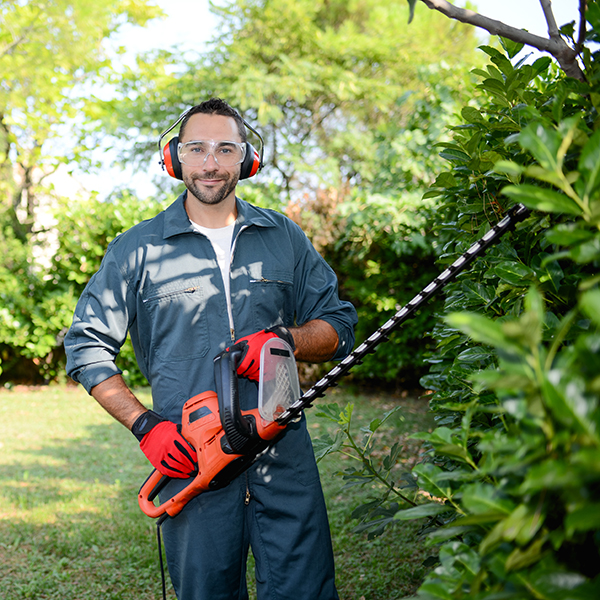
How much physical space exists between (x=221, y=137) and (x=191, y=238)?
0.48m

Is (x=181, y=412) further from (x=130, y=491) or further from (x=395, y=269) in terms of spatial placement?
(x=395, y=269)

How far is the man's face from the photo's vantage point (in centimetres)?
234

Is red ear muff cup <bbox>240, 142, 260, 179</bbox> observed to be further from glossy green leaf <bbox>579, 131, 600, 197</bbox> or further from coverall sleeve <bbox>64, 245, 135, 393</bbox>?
glossy green leaf <bbox>579, 131, 600, 197</bbox>

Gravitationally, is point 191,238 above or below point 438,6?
below

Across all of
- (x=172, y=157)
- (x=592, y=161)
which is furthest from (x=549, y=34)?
(x=172, y=157)

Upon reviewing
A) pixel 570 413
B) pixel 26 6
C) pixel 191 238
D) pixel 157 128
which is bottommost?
pixel 570 413

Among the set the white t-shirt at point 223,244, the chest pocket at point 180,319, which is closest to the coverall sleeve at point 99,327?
the chest pocket at point 180,319

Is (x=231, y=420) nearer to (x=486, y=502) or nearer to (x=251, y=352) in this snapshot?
(x=251, y=352)

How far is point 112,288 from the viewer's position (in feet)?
7.27

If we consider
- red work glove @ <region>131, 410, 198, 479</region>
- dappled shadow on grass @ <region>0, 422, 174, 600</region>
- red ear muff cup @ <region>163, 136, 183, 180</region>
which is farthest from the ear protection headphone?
dappled shadow on grass @ <region>0, 422, 174, 600</region>

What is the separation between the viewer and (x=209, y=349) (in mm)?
2203

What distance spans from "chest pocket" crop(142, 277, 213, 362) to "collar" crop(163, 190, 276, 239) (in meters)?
0.23

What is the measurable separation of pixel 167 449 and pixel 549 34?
172cm

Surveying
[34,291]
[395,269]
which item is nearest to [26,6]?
[34,291]
